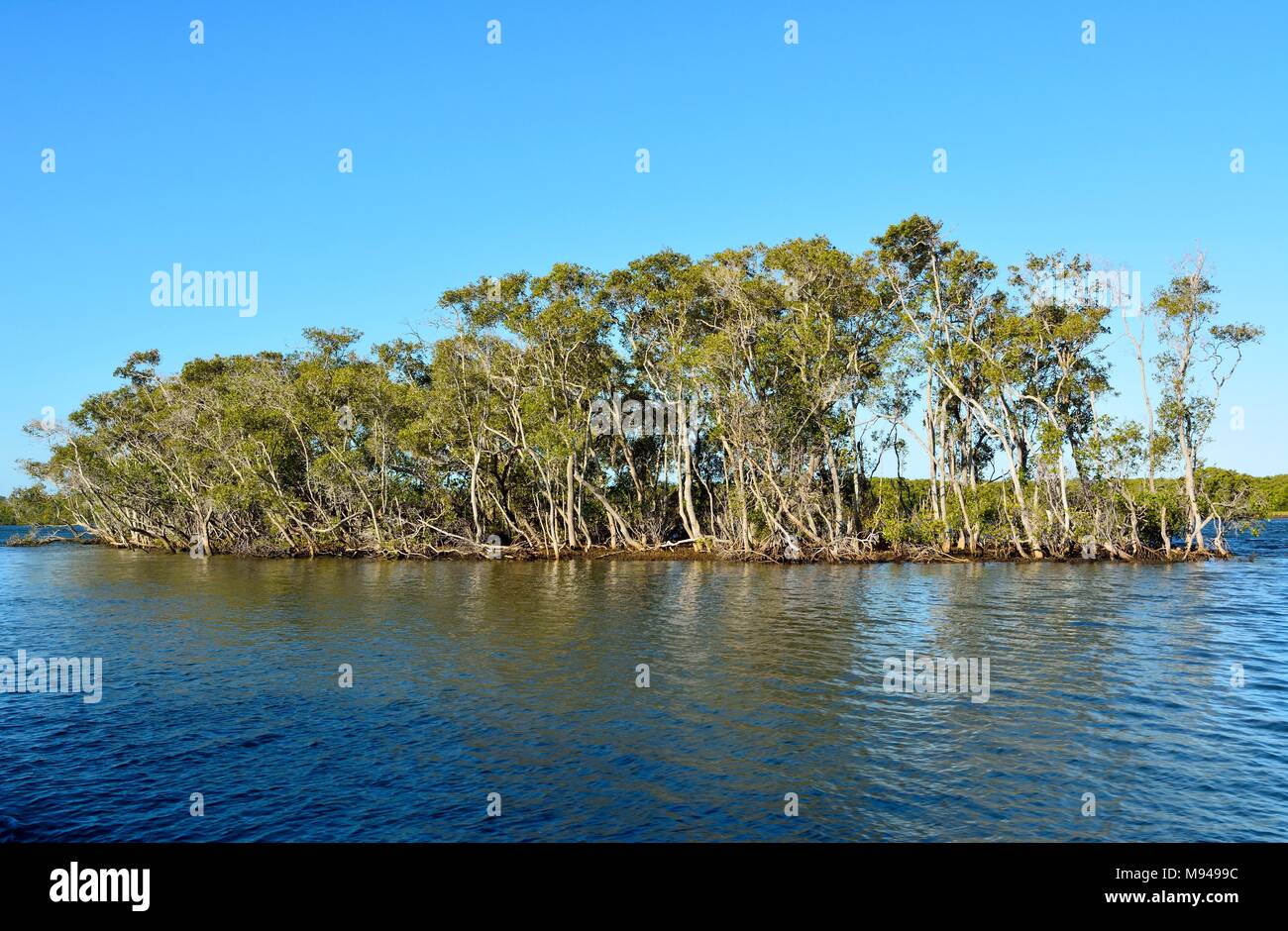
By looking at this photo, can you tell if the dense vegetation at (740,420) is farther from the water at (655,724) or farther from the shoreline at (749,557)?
the water at (655,724)

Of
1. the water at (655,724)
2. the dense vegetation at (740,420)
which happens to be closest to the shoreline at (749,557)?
the dense vegetation at (740,420)

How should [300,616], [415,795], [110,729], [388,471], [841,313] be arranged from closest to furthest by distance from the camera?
[415,795] → [110,729] → [300,616] → [841,313] → [388,471]

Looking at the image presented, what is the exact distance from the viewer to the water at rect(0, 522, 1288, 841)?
36.6ft

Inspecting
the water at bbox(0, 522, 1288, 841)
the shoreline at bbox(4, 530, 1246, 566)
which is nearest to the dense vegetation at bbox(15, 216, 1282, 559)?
the shoreline at bbox(4, 530, 1246, 566)

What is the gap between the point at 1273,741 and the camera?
1436 cm

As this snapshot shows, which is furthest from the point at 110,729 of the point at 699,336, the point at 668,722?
the point at 699,336

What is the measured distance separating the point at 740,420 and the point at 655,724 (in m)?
34.4

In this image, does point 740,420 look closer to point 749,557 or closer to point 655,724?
point 749,557

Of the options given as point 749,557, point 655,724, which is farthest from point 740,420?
point 655,724

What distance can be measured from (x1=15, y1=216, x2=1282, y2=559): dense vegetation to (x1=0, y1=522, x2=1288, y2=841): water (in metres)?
19.5

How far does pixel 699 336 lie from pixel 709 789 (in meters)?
45.2

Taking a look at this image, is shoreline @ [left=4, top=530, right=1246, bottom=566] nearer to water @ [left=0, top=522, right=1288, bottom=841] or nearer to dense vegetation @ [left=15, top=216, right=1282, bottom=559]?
dense vegetation @ [left=15, top=216, right=1282, bottom=559]

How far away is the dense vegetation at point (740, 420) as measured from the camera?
49344 millimetres

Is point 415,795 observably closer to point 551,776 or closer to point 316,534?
point 551,776
